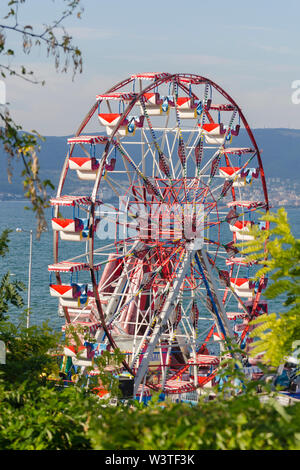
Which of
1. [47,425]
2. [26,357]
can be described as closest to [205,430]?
[47,425]

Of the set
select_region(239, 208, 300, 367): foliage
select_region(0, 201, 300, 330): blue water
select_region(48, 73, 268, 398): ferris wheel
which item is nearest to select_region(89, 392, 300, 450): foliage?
select_region(239, 208, 300, 367): foliage

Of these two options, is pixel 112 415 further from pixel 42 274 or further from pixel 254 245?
pixel 42 274

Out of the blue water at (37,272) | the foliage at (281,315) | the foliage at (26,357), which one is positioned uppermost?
the foliage at (281,315)

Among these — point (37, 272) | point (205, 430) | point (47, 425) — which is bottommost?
point (37, 272)

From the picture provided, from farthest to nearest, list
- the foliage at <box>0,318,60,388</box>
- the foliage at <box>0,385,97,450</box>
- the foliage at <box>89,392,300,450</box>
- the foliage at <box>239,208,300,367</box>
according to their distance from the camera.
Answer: the foliage at <box>0,318,60,388</box> < the foliage at <box>239,208,300,367</box> < the foliage at <box>0,385,97,450</box> < the foliage at <box>89,392,300,450</box>

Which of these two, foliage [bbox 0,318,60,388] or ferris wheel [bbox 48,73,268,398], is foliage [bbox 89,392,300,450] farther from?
ferris wheel [bbox 48,73,268,398]

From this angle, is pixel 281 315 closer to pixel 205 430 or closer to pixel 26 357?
pixel 205 430

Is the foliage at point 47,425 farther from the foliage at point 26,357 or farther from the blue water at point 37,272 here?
the blue water at point 37,272

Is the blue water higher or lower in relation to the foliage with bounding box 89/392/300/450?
lower

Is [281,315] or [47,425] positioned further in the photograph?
[281,315]

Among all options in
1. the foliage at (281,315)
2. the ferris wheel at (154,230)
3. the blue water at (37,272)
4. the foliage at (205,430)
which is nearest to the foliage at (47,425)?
the foliage at (205,430)

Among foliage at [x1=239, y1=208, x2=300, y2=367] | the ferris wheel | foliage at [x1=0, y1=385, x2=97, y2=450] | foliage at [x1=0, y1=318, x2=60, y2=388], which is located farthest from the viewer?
the ferris wheel

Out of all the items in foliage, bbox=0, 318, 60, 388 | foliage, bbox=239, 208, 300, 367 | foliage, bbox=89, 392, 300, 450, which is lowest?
foliage, bbox=0, 318, 60, 388
